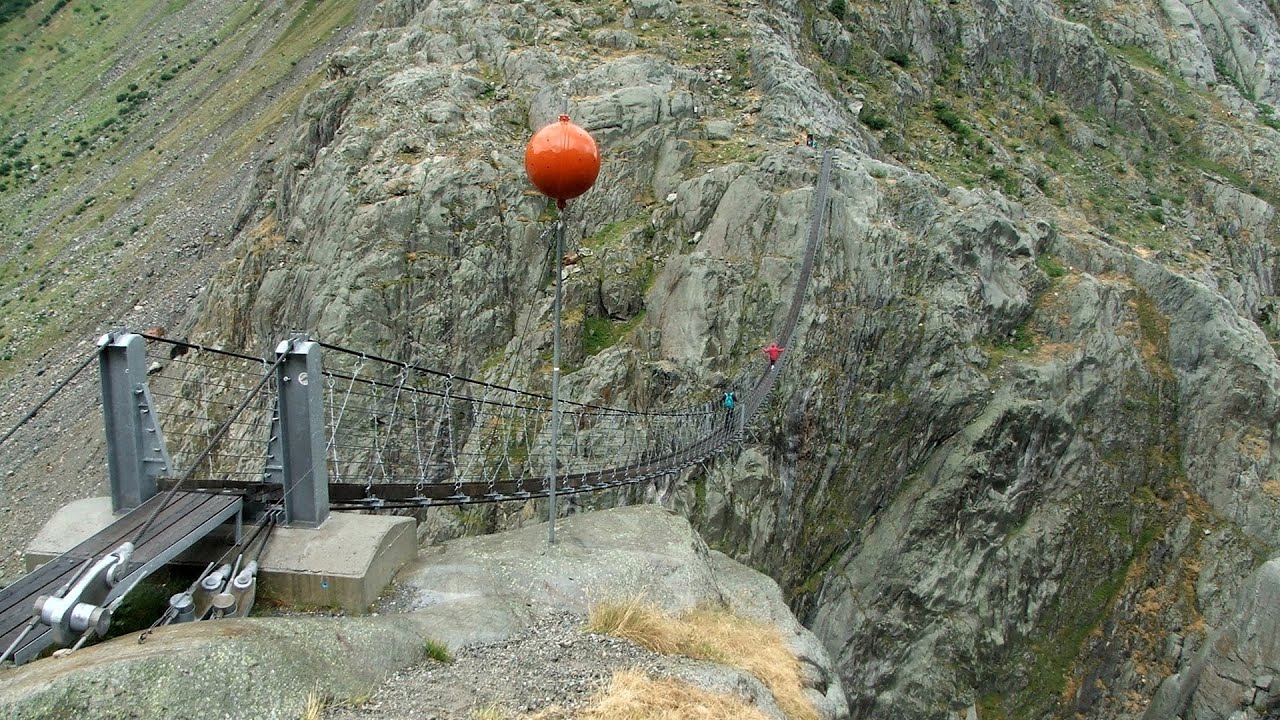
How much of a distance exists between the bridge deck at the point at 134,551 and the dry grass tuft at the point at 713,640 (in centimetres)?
265

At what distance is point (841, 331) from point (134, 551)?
16.5 metres

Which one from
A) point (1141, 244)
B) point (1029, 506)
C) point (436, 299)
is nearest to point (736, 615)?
point (436, 299)

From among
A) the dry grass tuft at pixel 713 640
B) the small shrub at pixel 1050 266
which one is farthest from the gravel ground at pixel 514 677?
the small shrub at pixel 1050 266

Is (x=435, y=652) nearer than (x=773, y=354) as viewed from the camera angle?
Yes

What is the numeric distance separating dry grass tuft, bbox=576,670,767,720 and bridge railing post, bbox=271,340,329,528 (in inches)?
101

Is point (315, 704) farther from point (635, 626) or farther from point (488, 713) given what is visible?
point (635, 626)

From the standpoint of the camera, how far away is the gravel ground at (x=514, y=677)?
4.64 metres

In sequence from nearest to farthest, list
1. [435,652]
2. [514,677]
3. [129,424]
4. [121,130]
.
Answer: [514,677] < [435,652] < [129,424] < [121,130]

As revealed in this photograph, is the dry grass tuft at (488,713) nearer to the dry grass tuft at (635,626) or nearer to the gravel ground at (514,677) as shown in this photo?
the gravel ground at (514,677)

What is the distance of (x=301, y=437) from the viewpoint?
6.13m

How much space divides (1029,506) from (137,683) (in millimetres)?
21128

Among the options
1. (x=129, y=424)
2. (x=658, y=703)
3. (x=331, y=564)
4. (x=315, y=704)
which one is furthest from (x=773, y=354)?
(x=315, y=704)

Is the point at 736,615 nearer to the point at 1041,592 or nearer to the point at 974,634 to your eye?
the point at 974,634

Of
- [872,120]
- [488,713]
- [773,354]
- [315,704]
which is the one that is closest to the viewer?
[315,704]
